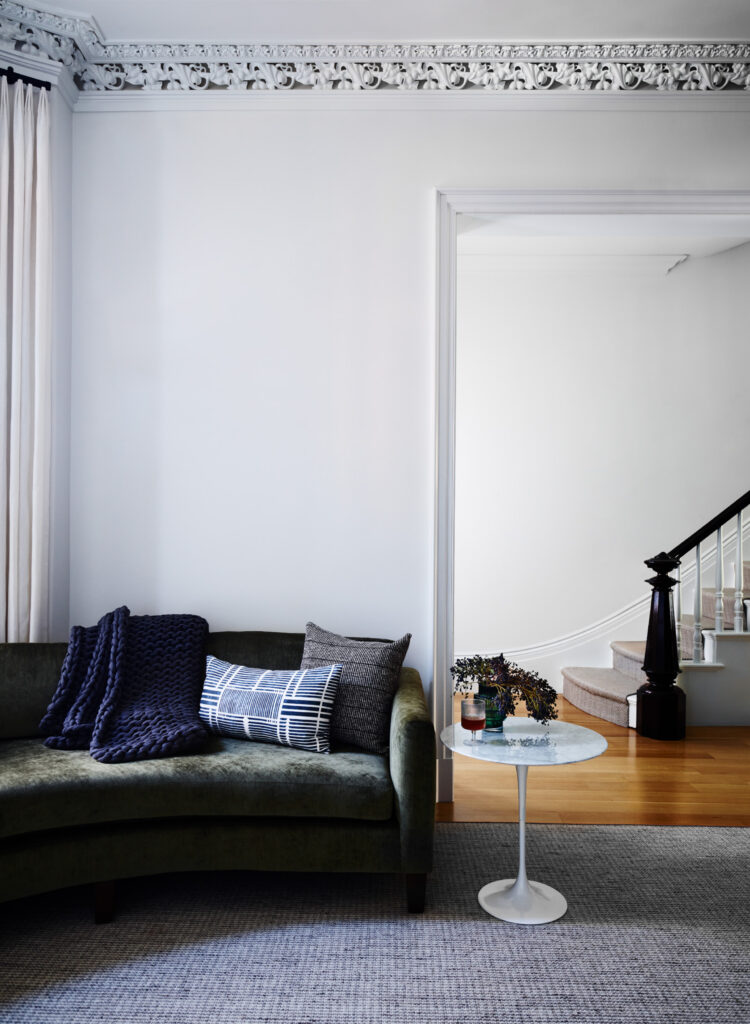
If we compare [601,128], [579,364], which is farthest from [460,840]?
[579,364]

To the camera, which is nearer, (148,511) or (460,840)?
(460,840)

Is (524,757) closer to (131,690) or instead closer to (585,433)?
(131,690)

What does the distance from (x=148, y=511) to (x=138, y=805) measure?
139 centimetres

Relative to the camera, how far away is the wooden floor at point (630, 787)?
326 cm

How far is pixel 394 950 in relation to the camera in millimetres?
2254

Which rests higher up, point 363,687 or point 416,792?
point 363,687

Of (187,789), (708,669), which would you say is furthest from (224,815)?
(708,669)

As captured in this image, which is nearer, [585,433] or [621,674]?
[621,674]

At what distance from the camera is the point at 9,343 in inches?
125

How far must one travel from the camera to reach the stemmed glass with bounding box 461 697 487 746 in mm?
2521

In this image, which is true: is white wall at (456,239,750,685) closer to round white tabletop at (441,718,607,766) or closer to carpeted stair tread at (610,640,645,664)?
carpeted stair tread at (610,640,645,664)

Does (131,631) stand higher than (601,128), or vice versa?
(601,128)

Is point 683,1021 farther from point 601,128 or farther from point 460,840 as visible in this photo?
point 601,128

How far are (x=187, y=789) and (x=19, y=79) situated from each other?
2.87m
